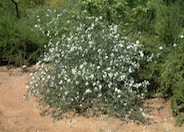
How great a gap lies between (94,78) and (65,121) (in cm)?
78

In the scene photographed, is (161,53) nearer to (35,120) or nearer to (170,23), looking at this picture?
(170,23)

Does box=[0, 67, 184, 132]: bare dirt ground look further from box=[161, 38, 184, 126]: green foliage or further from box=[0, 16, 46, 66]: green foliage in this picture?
box=[0, 16, 46, 66]: green foliage

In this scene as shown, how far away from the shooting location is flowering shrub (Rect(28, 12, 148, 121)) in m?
6.65

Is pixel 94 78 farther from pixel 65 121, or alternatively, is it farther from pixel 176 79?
pixel 176 79

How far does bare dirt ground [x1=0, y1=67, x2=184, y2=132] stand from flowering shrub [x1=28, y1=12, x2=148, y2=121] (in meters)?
0.18

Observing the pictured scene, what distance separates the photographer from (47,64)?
26.0 feet

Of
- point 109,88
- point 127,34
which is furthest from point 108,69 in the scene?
point 127,34

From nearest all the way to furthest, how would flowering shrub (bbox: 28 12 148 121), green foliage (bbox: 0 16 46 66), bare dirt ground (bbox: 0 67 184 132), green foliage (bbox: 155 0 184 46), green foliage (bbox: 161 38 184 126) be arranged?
bare dirt ground (bbox: 0 67 184 132) < green foliage (bbox: 161 38 184 126) < flowering shrub (bbox: 28 12 148 121) < green foliage (bbox: 155 0 184 46) < green foliage (bbox: 0 16 46 66)

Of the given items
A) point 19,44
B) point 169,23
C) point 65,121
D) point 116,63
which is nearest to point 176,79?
point 116,63

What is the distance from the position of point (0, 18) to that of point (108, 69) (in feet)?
11.9

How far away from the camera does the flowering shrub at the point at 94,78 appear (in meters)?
6.65

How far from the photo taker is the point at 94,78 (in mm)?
6684

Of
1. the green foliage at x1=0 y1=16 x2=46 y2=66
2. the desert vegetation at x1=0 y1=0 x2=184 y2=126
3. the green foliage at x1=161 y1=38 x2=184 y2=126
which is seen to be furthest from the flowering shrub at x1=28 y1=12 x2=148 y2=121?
the green foliage at x1=0 y1=16 x2=46 y2=66

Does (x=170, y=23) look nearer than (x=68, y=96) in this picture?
No
